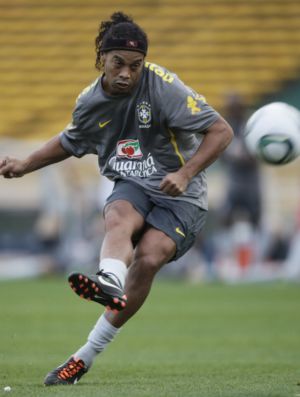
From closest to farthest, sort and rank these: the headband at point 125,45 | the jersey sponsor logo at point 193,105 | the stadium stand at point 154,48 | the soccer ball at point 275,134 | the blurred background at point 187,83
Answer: the headband at point 125,45 < the jersey sponsor logo at point 193,105 < the soccer ball at point 275,134 < the blurred background at point 187,83 < the stadium stand at point 154,48

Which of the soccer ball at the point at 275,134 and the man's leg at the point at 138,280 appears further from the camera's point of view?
the soccer ball at the point at 275,134

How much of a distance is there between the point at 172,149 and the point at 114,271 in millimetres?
920

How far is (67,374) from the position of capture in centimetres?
565

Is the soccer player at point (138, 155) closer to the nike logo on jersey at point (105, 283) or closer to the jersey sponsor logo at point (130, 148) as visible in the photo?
the jersey sponsor logo at point (130, 148)

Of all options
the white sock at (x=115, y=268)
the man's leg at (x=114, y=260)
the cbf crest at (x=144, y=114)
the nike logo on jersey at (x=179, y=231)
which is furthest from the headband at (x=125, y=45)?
the white sock at (x=115, y=268)

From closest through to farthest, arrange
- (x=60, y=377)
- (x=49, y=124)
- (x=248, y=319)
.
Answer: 1. (x=60, y=377)
2. (x=248, y=319)
3. (x=49, y=124)

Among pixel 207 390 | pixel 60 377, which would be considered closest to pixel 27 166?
pixel 60 377

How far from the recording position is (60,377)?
5.61m

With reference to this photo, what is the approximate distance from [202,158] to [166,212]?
1.34 ft

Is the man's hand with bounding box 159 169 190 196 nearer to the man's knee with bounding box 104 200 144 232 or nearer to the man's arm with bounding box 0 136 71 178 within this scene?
the man's knee with bounding box 104 200 144 232

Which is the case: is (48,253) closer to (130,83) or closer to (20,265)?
(20,265)

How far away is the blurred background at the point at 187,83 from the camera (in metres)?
15.4

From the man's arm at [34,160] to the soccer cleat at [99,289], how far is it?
114 cm

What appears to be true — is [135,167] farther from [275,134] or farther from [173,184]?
[275,134]
